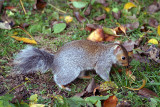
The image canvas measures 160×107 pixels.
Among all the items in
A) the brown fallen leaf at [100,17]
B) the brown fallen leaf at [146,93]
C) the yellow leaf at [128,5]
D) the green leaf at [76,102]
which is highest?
the yellow leaf at [128,5]

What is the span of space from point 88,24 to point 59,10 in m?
0.92

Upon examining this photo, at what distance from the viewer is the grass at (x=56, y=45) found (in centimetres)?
276

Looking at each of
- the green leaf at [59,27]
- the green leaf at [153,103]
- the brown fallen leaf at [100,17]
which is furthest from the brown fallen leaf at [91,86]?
the brown fallen leaf at [100,17]

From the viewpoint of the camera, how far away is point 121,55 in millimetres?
3090

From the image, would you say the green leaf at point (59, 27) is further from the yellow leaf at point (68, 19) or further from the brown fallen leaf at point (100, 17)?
the brown fallen leaf at point (100, 17)

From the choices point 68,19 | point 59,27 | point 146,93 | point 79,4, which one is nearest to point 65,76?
point 146,93

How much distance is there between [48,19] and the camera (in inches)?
167

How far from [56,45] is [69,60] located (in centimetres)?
86

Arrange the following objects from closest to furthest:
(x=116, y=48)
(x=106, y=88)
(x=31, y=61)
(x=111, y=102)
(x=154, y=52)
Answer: (x=111, y=102) < (x=106, y=88) < (x=31, y=61) < (x=116, y=48) < (x=154, y=52)

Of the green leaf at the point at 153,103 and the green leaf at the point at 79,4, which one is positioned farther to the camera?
the green leaf at the point at 79,4

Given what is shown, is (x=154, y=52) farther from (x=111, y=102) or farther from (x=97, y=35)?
(x=111, y=102)

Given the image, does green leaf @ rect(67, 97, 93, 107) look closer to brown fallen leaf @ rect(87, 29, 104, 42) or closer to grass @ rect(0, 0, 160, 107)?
grass @ rect(0, 0, 160, 107)

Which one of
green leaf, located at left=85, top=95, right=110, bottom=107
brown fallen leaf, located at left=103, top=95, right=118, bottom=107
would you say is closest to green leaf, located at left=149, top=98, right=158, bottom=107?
brown fallen leaf, located at left=103, top=95, right=118, bottom=107

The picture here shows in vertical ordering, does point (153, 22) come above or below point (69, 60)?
above
